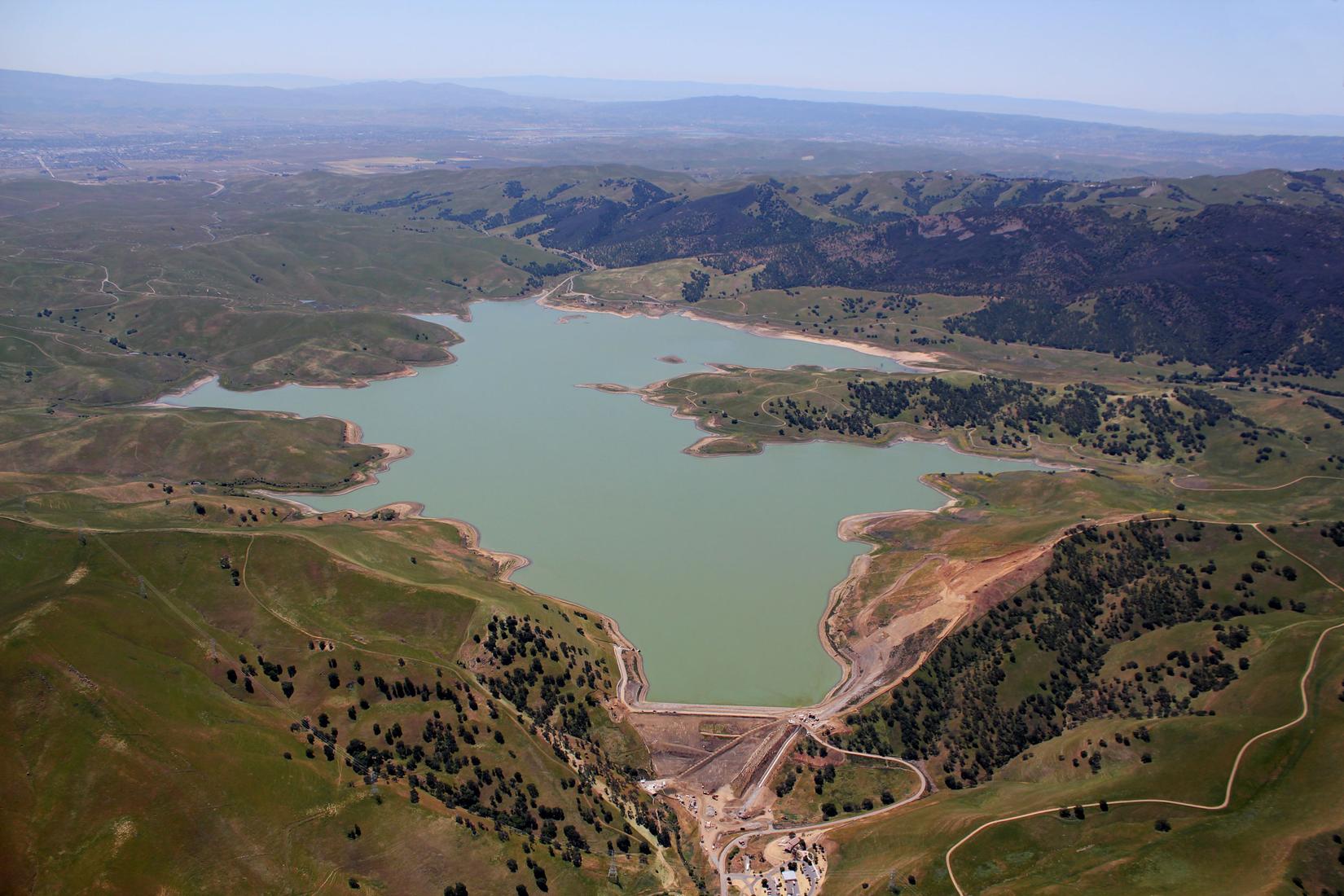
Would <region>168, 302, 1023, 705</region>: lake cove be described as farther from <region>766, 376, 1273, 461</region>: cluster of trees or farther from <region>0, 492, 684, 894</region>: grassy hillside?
<region>0, 492, 684, 894</region>: grassy hillside

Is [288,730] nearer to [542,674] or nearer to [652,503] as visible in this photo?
[542,674]

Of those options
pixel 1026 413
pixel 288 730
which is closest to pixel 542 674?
pixel 288 730

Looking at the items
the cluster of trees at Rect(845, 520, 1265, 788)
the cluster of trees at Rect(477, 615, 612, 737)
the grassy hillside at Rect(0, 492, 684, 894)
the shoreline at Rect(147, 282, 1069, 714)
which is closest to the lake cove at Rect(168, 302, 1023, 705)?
the shoreline at Rect(147, 282, 1069, 714)

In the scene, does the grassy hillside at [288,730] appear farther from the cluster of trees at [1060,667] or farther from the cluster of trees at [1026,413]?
the cluster of trees at [1026,413]

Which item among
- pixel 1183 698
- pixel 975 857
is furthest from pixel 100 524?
pixel 1183 698

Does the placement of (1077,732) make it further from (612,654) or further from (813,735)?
(612,654)
